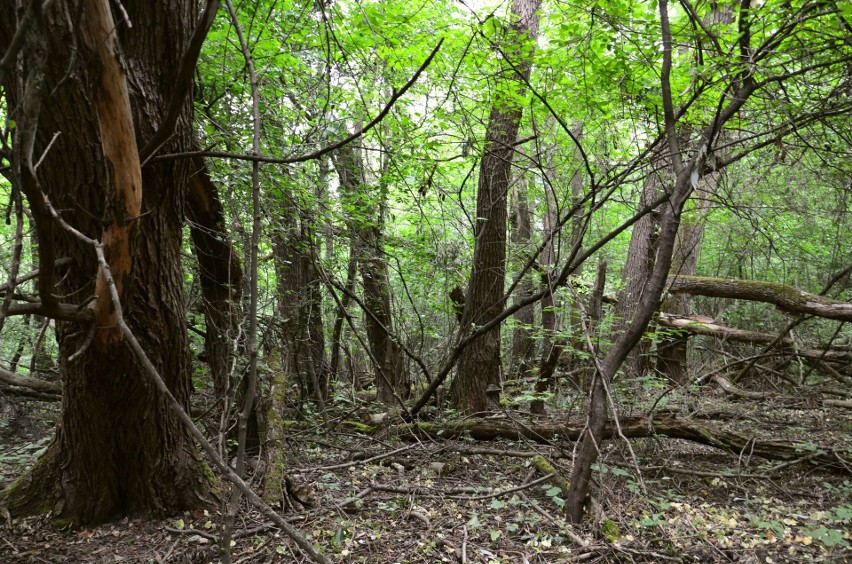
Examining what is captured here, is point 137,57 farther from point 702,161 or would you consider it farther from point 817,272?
point 817,272

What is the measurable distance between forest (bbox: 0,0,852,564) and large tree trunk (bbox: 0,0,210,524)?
16 mm

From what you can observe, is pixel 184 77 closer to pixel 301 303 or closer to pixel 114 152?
pixel 114 152

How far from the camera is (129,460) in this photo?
3.17m

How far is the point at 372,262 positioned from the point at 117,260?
13.2ft

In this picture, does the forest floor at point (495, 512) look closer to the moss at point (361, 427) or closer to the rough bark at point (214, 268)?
the moss at point (361, 427)

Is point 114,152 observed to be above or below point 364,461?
above

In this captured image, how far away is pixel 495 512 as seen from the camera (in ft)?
12.1

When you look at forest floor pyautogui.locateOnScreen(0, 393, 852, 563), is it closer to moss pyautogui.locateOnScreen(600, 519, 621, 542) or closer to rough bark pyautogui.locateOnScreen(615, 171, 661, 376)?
moss pyautogui.locateOnScreen(600, 519, 621, 542)

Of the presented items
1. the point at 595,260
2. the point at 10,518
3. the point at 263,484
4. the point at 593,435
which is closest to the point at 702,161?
the point at 593,435

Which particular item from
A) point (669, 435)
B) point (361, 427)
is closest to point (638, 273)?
point (669, 435)

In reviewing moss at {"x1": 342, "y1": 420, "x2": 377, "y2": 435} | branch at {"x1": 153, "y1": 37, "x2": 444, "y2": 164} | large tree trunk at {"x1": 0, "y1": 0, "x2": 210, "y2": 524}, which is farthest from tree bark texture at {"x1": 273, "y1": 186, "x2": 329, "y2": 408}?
branch at {"x1": 153, "y1": 37, "x2": 444, "y2": 164}

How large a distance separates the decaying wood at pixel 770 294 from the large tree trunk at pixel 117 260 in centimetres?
419

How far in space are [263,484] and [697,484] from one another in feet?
11.8

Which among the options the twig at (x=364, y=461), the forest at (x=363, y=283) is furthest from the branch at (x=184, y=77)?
the twig at (x=364, y=461)
